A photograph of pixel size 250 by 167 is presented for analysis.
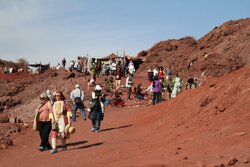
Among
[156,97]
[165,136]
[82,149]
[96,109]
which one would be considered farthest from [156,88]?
[82,149]

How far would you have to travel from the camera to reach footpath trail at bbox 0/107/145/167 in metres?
10.3

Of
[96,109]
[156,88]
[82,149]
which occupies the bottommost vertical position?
[82,149]

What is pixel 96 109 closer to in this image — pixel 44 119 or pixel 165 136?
pixel 44 119

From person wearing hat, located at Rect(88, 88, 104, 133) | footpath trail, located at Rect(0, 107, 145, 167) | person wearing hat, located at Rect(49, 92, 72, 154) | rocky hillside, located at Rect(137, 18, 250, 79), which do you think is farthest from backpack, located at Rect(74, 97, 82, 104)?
rocky hillside, located at Rect(137, 18, 250, 79)

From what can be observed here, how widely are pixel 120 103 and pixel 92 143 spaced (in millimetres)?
11134

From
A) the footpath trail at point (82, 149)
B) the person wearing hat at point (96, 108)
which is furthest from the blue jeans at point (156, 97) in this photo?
the person wearing hat at point (96, 108)

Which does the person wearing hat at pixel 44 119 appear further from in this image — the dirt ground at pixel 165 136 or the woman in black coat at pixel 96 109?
the woman in black coat at pixel 96 109

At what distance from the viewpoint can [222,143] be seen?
8.92 meters

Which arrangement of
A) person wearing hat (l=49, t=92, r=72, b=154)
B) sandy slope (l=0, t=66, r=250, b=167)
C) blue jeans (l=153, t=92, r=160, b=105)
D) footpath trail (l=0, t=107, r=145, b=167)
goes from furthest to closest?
blue jeans (l=153, t=92, r=160, b=105) < person wearing hat (l=49, t=92, r=72, b=154) < footpath trail (l=0, t=107, r=145, b=167) < sandy slope (l=0, t=66, r=250, b=167)

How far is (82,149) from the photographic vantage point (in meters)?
12.1

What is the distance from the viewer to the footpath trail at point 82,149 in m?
10.3

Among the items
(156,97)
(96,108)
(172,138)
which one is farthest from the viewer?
(156,97)

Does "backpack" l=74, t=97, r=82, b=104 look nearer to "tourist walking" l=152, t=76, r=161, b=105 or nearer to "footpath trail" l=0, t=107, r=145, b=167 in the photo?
"footpath trail" l=0, t=107, r=145, b=167

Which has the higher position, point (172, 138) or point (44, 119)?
point (44, 119)
